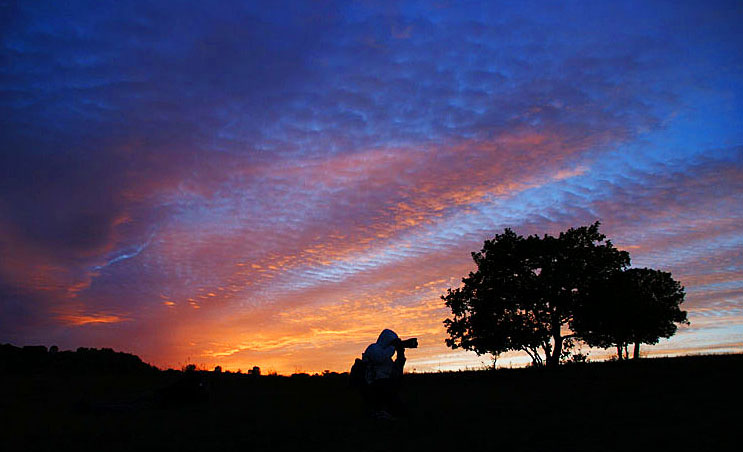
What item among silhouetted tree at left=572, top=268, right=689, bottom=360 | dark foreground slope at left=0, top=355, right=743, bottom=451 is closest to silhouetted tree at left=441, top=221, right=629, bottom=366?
silhouetted tree at left=572, top=268, right=689, bottom=360

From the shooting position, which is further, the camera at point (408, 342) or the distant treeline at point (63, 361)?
the distant treeline at point (63, 361)

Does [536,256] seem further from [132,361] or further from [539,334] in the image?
[132,361]

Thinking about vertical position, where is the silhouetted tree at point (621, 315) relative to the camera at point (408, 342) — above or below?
above

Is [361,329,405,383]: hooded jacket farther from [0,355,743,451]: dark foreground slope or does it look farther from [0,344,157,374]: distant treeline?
[0,344,157,374]: distant treeline

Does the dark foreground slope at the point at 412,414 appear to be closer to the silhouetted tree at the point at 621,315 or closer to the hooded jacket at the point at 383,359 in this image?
the hooded jacket at the point at 383,359

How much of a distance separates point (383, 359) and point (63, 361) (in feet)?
64.5

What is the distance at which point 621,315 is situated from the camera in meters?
36.7

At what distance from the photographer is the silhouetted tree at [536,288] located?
124 feet

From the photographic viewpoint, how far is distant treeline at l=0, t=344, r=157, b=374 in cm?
2531

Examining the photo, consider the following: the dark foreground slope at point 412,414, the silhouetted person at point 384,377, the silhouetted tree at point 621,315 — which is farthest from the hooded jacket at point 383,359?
the silhouetted tree at point 621,315

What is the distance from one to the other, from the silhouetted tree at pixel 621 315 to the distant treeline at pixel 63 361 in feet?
91.8

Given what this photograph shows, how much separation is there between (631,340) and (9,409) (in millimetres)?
39970

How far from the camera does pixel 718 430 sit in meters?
10.3

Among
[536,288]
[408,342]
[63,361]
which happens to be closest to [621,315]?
[536,288]
